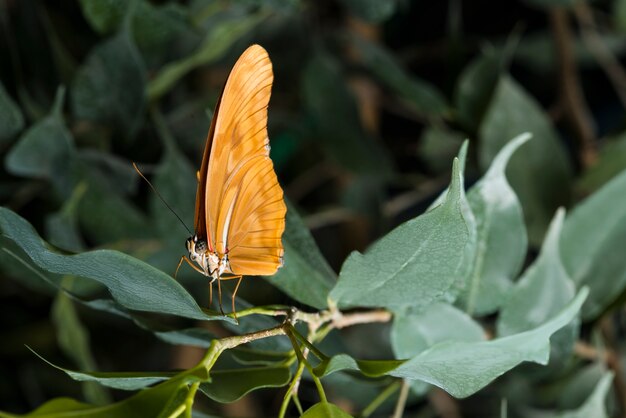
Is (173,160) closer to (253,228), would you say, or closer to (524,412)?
(253,228)

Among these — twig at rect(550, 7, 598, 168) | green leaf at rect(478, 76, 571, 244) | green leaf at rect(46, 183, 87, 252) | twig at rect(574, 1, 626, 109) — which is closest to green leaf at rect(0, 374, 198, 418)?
green leaf at rect(46, 183, 87, 252)

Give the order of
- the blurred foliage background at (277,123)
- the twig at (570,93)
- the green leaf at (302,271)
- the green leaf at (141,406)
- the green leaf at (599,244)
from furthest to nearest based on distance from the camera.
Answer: the twig at (570,93)
the blurred foliage background at (277,123)
the green leaf at (599,244)
the green leaf at (302,271)
the green leaf at (141,406)

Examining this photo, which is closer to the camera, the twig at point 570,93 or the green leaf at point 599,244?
the green leaf at point 599,244

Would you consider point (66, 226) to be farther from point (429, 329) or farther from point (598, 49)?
point (598, 49)

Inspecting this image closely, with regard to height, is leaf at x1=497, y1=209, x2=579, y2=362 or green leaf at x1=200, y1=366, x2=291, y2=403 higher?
green leaf at x1=200, y1=366, x2=291, y2=403

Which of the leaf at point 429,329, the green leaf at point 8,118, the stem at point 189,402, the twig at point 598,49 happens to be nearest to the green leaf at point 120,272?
the stem at point 189,402

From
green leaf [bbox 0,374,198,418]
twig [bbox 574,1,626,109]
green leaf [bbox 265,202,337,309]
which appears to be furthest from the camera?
twig [bbox 574,1,626,109]

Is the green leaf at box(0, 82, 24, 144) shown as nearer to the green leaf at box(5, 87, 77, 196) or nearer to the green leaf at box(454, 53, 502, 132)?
the green leaf at box(5, 87, 77, 196)

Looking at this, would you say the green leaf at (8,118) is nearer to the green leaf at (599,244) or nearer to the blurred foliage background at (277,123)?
the blurred foliage background at (277,123)
